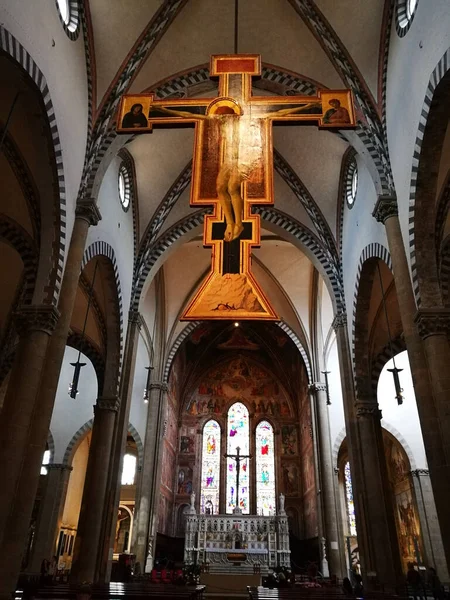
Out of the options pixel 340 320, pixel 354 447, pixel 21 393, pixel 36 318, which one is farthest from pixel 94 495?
pixel 340 320

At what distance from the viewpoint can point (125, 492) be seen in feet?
89.0

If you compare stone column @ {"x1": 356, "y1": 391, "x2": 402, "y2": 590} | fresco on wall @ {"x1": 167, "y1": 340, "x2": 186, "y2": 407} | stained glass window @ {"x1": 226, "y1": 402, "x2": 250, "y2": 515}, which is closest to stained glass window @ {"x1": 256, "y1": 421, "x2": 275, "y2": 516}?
stained glass window @ {"x1": 226, "y1": 402, "x2": 250, "y2": 515}

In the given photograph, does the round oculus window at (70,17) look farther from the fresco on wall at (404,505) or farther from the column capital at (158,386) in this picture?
the fresco on wall at (404,505)

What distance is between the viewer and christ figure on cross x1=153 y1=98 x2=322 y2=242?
27.0 feet

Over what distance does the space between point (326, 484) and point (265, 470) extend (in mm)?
10161

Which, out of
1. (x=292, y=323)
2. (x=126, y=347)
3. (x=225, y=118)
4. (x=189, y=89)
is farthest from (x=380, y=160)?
(x=292, y=323)

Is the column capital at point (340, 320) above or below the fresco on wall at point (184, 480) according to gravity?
above

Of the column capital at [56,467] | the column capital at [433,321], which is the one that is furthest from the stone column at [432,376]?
the column capital at [56,467]

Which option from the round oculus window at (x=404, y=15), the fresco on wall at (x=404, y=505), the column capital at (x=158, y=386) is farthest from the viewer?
the column capital at (x=158, y=386)

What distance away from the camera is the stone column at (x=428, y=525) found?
18.7m

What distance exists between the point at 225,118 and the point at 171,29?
5.15 m

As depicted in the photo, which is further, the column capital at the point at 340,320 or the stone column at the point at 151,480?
the stone column at the point at 151,480

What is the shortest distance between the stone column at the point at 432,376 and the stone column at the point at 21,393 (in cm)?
668

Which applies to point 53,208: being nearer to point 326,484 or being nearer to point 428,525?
point 326,484
